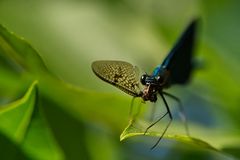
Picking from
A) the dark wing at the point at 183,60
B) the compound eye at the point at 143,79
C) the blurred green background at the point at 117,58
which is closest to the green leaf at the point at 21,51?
the blurred green background at the point at 117,58

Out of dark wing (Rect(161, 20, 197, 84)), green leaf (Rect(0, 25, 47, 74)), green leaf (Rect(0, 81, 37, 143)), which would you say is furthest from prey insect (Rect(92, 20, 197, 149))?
green leaf (Rect(0, 81, 37, 143))

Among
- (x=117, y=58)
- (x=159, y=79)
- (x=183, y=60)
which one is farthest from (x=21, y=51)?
(x=117, y=58)

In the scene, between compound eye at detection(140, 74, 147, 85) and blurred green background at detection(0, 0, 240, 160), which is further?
compound eye at detection(140, 74, 147, 85)

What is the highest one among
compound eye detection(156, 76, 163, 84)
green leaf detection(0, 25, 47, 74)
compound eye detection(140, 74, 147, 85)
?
green leaf detection(0, 25, 47, 74)

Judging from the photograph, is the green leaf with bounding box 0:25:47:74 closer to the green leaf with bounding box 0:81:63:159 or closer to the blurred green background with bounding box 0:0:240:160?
the blurred green background with bounding box 0:0:240:160

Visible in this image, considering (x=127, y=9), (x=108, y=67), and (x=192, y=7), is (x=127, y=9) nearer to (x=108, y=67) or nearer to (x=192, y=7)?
(x=192, y=7)

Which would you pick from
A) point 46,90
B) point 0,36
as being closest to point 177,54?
point 46,90

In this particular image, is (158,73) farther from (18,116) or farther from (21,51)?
(18,116)

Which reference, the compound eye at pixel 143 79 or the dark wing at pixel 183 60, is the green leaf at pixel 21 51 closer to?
the compound eye at pixel 143 79
